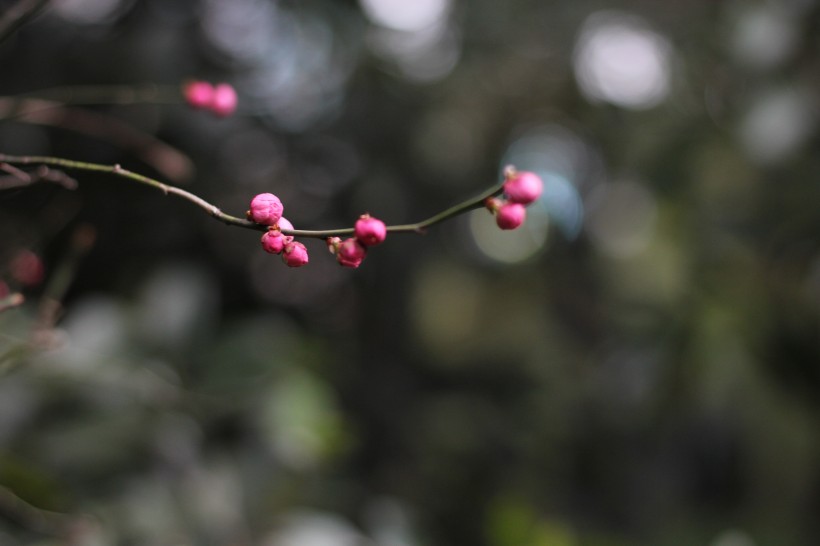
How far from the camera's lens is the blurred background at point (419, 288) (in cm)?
90

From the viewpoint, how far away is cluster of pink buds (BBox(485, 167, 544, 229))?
37cm

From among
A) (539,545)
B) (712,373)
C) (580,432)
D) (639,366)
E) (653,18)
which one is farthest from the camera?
(653,18)

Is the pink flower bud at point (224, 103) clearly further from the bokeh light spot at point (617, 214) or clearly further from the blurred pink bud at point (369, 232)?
the bokeh light spot at point (617, 214)

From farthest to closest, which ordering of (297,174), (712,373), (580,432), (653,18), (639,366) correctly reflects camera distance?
(653,18) → (297,174) → (580,432) → (639,366) → (712,373)

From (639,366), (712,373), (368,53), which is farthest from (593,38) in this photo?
(712,373)

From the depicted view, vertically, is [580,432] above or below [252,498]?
above

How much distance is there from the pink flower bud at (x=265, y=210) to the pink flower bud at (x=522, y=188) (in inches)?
4.6

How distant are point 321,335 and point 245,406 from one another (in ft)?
2.87

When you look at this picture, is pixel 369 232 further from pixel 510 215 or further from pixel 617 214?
pixel 617 214

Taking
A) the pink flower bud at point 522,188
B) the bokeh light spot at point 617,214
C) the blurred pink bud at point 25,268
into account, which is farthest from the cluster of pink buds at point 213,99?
the bokeh light spot at point 617,214

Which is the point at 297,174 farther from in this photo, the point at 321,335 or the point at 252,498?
the point at 252,498

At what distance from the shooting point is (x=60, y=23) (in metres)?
1.49

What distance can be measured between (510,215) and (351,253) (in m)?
0.08

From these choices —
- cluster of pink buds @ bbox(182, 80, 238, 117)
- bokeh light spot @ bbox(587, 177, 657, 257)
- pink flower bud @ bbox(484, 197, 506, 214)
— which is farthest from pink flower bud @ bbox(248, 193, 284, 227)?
bokeh light spot @ bbox(587, 177, 657, 257)
